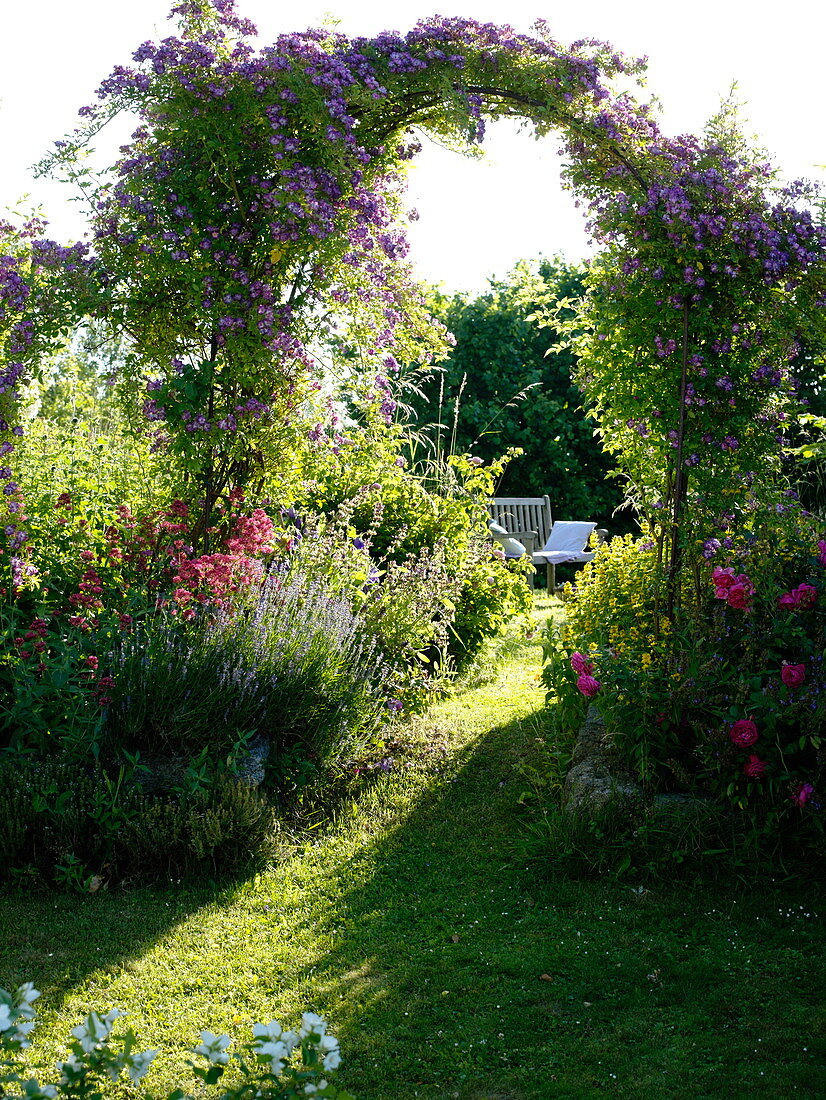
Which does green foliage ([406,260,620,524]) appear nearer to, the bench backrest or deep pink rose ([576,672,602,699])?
the bench backrest

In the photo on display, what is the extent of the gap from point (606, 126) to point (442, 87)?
77 centimetres

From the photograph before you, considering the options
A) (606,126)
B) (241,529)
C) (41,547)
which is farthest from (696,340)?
(41,547)

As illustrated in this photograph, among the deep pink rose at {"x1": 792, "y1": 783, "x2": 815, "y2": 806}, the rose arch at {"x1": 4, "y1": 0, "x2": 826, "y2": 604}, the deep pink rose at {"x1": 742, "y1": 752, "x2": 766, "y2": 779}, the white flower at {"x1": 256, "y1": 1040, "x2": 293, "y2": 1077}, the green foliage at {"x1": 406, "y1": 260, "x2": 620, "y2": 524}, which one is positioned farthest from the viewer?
the green foliage at {"x1": 406, "y1": 260, "x2": 620, "y2": 524}

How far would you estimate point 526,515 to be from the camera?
1163cm

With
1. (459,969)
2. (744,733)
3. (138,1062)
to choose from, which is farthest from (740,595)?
(138,1062)

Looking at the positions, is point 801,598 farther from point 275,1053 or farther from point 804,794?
point 275,1053

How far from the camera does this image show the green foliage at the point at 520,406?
1235 centimetres

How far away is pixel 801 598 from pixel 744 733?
57 cm

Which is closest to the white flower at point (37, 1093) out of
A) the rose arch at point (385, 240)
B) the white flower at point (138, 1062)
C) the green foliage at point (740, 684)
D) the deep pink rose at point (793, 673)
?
the white flower at point (138, 1062)

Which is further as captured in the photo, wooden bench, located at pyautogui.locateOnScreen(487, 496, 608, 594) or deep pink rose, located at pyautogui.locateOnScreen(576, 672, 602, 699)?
wooden bench, located at pyautogui.locateOnScreen(487, 496, 608, 594)

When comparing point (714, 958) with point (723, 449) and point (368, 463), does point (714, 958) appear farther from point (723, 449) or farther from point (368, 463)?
point (368, 463)

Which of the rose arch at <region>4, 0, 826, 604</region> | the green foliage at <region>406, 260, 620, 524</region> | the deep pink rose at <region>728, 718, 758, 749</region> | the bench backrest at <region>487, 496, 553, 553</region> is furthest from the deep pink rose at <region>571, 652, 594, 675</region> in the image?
the green foliage at <region>406, 260, 620, 524</region>

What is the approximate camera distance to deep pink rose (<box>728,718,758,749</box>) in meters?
3.43

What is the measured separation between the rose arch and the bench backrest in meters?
6.47
